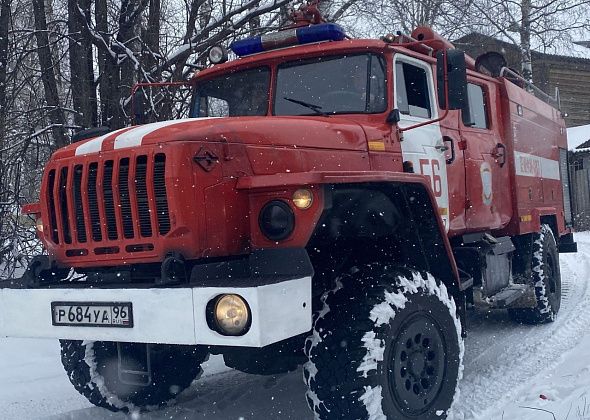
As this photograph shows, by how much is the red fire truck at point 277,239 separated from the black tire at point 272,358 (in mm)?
12

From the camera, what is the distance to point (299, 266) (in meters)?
3.42

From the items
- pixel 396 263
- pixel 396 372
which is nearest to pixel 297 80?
pixel 396 263

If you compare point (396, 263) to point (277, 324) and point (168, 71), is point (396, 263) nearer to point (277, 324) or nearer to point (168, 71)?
point (277, 324)

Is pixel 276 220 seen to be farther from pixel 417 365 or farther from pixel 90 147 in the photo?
pixel 417 365

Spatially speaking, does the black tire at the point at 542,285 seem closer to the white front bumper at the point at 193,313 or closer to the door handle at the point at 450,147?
the door handle at the point at 450,147

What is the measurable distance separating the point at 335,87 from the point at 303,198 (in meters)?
1.56

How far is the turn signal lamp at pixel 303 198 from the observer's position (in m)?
3.53

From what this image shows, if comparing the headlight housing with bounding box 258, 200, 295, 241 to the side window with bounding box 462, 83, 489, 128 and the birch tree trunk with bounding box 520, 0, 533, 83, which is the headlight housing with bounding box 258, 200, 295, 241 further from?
the birch tree trunk with bounding box 520, 0, 533, 83

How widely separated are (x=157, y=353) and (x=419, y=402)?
5.39 feet

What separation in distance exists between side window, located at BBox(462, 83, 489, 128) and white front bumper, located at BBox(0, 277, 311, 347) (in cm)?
326

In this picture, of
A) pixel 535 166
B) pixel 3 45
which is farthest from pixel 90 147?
pixel 3 45

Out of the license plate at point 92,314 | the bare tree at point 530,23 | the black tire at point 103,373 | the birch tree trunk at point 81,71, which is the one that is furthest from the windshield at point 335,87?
the bare tree at point 530,23

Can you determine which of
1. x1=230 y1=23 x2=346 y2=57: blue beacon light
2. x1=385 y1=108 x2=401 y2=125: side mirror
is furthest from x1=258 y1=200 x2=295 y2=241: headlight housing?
x1=230 y1=23 x2=346 y2=57: blue beacon light

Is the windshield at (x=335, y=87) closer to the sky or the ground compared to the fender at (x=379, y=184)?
closer to the sky
